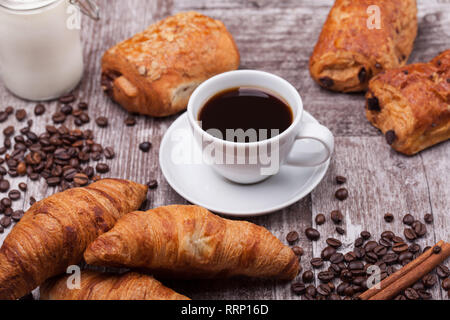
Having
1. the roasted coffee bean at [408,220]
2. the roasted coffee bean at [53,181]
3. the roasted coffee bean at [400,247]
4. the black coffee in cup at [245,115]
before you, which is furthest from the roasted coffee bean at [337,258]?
the roasted coffee bean at [53,181]

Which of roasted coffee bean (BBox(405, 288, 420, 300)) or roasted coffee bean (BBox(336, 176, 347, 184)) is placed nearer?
roasted coffee bean (BBox(405, 288, 420, 300))

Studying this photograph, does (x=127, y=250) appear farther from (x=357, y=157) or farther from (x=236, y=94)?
(x=357, y=157)

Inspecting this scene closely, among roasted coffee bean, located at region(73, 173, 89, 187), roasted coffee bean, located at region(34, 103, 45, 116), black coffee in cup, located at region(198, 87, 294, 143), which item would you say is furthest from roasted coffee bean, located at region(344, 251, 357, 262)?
roasted coffee bean, located at region(34, 103, 45, 116)

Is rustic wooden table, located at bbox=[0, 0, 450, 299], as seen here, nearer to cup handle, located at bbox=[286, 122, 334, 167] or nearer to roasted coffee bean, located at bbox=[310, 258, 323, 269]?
roasted coffee bean, located at bbox=[310, 258, 323, 269]

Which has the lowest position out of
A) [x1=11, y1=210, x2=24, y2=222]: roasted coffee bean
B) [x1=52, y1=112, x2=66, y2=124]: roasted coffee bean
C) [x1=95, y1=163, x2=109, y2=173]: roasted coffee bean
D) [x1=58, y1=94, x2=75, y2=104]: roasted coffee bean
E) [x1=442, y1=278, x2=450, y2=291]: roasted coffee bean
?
[x1=442, y1=278, x2=450, y2=291]: roasted coffee bean

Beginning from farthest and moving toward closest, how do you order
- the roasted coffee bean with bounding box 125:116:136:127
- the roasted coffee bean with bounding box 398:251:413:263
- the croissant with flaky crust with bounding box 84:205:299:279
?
the roasted coffee bean with bounding box 125:116:136:127 < the roasted coffee bean with bounding box 398:251:413:263 < the croissant with flaky crust with bounding box 84:205:299:279

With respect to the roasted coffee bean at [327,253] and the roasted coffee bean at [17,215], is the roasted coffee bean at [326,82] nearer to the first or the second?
the roasted coffee bean at [327,253]

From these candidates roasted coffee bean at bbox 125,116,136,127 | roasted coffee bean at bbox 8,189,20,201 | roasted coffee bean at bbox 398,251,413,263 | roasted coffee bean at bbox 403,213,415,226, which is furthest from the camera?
roasted coffee bean at bbox 125,116,136,127
